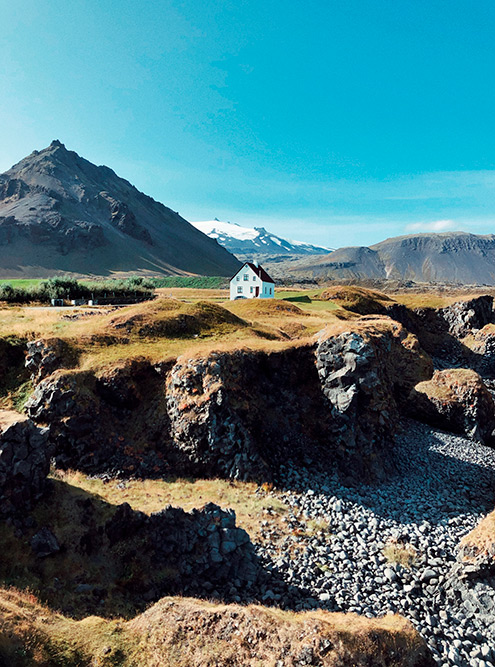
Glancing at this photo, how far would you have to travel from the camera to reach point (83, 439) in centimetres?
2619

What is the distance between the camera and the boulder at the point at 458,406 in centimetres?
4081

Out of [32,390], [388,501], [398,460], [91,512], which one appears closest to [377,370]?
[398,460]

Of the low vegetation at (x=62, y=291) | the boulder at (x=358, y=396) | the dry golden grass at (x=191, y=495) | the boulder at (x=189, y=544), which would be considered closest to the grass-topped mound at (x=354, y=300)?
the low vegetation at (x=62, y=291)

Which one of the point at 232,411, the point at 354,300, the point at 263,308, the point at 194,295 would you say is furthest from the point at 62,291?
the point at 354,300

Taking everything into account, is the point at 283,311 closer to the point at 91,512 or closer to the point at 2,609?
the point at 91,512

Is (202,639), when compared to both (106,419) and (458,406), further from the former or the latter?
(458,406)

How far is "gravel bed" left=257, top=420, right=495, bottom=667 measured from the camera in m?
16.5

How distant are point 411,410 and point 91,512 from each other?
38061mm

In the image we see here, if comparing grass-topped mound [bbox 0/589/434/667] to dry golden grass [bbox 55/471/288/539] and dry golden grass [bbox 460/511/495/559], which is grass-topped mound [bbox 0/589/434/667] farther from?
dry golden grass [bbox 55/471/288/539]

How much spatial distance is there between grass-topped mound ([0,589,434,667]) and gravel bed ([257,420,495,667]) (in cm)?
411

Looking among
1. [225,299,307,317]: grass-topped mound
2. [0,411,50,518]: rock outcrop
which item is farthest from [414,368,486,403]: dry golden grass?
[0,411,50,518]: rock outcrop

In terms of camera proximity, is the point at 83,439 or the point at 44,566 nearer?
the point at 44,566

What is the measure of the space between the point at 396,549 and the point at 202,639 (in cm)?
1316

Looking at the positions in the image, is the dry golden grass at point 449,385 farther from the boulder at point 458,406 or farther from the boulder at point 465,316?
the boulder at point 465,316
